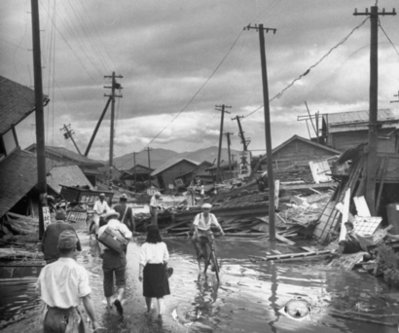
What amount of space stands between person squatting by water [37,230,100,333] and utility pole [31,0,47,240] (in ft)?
44.4

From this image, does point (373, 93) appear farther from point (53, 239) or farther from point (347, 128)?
point (347, 128)

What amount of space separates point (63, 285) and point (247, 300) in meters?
5.96

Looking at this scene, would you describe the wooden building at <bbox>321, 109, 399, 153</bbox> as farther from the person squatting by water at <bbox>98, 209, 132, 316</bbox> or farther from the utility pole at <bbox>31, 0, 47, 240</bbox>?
the person squatting by water at <bbox>98, 209, 132, 316</bbox>

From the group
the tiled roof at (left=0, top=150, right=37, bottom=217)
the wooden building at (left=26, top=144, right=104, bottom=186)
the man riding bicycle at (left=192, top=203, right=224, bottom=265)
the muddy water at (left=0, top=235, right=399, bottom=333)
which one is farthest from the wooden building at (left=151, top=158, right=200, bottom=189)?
the man riding bicycle at (left=192, top=203, right=224, bottom=265)

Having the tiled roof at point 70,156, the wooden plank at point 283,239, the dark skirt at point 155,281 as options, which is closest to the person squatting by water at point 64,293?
the dark skirt at point 155,281

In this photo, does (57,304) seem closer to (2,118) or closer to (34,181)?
Result: (2,118)

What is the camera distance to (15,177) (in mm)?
21594

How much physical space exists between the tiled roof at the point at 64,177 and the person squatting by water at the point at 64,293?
32029mm

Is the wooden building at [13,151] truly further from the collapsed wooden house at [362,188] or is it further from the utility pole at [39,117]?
the collapsed wooden house at [362,188]

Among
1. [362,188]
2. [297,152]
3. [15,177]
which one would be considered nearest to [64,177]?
[15,177]

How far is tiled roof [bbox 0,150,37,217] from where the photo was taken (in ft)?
63.6

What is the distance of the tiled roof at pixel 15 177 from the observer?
763 inches

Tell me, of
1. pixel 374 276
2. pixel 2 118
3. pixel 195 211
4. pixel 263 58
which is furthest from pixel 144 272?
pixel 195 211

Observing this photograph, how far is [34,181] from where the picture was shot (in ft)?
72.0
